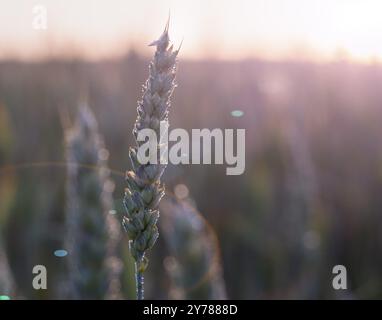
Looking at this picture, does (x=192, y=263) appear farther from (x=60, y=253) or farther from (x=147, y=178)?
(x=60, y=253)

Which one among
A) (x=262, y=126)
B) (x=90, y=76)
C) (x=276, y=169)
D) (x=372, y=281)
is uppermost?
(x=90, y=76)

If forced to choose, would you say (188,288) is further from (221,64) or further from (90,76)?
(221,64)

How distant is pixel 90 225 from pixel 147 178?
2.87 feet

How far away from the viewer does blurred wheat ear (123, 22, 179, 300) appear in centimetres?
64

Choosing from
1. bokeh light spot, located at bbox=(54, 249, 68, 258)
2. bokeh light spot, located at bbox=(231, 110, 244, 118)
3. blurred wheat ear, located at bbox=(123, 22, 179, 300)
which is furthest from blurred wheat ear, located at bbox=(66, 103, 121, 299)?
bokeh light spot, located at bbox=(231, 110, 244, 118)

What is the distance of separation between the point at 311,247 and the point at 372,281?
1.31 feet

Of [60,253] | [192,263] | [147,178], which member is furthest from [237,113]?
[147,178]

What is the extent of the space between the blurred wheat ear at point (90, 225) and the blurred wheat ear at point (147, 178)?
2.67 ft

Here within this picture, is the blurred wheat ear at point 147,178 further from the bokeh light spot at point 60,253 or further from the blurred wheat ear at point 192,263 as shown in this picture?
the bokeh light spot at point 60,253

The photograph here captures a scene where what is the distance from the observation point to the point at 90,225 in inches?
59.0

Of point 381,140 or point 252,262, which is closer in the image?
point 252,262

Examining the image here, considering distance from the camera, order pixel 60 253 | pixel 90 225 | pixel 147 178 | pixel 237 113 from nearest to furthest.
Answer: pixel 147 178 < pixel 90 225 < pixel 60 253 < pixel 237 113

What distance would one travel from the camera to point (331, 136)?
14.6 ft
